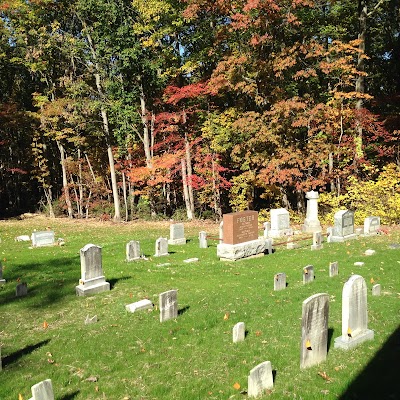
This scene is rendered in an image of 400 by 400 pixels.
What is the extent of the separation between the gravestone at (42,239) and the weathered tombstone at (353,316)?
1535 cm

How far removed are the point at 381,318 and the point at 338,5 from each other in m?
22.5

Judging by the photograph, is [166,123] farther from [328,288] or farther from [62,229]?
[328,288]

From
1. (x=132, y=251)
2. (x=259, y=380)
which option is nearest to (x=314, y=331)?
(x=259, y=380)

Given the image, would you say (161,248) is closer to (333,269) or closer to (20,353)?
(333,269)

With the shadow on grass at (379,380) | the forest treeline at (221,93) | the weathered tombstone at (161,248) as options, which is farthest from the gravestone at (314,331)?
the forest treeline at (221,93)

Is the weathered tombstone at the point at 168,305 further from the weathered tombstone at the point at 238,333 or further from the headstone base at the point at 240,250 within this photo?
the headstone base at the point at 240,250

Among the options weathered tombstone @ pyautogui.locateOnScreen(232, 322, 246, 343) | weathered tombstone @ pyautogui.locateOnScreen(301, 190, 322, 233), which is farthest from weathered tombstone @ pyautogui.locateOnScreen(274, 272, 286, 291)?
weathered tombstone @ pyautogui.locateOnScreen(301, 190, 322, 233)

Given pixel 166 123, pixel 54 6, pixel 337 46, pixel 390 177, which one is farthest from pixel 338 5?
pixel 54 6

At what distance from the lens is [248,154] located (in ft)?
77.9

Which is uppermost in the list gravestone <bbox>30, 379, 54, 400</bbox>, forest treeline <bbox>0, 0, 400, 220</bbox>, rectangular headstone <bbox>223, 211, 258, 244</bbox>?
forest treeline <bbox>0, 0, 400, 220</bbox>

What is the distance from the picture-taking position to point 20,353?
7.25 meters

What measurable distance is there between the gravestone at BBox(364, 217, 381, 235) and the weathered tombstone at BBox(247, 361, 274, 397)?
13.7 m

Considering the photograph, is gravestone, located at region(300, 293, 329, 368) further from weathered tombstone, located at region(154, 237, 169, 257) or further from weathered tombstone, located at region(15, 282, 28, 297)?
weathered tombstone, located at region(154, 237, 169, 257)

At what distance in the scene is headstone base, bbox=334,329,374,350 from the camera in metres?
6.55
